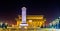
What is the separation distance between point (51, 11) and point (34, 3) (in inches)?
43.3

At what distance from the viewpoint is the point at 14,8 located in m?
9.16

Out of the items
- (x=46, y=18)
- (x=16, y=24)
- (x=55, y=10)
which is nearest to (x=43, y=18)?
(x=46, y=18)

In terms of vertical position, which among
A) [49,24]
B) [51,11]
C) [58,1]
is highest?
[58,1]

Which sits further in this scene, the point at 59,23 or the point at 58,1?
the point at 58,1

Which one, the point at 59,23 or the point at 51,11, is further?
the point at 51,11

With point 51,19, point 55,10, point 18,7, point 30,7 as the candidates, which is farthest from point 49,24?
point 18,7

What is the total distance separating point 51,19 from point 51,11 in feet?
1.56

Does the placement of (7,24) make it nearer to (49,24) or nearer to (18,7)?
(18,7)

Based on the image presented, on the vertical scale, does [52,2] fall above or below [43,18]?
above

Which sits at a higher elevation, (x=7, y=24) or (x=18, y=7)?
(x=18, y=7)

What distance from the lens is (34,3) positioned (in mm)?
9141

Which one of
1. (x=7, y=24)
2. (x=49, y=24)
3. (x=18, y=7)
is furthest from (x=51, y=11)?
(x=7, y=24)

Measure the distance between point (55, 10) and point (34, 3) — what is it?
4.23 feet

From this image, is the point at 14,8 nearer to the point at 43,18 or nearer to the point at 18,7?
the point at 18,7
